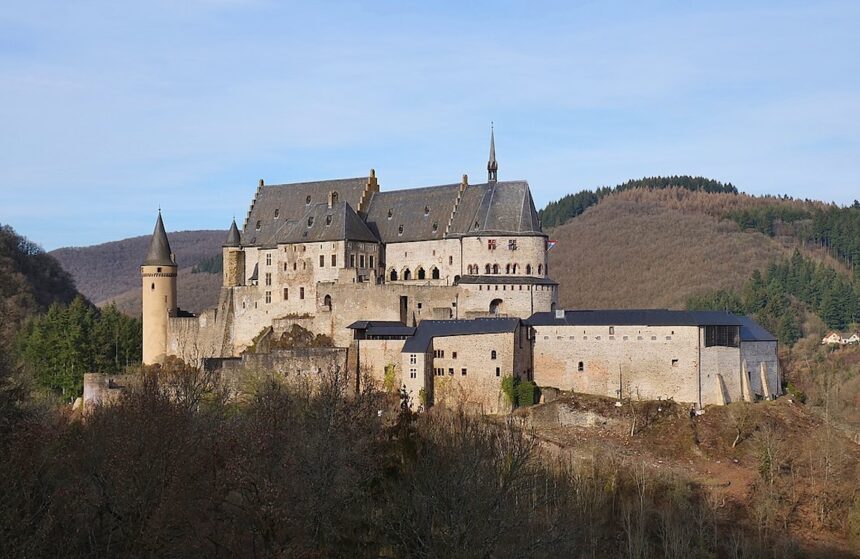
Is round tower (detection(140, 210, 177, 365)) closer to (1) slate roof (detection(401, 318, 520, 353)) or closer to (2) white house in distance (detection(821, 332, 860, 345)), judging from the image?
(1) slate roof (detection(401, 318, 520, 353))

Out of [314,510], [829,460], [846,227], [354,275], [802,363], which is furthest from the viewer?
[846,227]

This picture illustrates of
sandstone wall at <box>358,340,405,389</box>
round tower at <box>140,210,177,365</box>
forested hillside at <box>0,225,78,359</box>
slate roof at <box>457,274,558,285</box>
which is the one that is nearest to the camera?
sandstone wall at <box>358,340,405,389</box>

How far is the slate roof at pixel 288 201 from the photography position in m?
74.7

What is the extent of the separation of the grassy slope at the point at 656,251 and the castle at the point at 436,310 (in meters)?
52.4

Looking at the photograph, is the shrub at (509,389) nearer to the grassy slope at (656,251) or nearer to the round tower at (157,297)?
the round tower at (157,297)

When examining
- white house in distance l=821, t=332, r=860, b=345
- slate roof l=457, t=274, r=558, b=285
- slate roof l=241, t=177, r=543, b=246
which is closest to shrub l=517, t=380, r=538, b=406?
slate roof l=457, t=274, r=558, b=285

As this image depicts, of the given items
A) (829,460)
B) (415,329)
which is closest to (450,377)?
(415,329)

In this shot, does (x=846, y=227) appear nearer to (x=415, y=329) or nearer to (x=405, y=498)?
(x=415, y=329)

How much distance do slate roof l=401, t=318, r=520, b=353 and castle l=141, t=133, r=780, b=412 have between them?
0.08 metres

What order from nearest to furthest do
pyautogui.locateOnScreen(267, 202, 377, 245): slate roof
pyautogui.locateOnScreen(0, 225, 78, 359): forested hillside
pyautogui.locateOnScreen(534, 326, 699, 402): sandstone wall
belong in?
pyautogui.locateOnScreen(534, 326, 699, 402): sandstone wall, pyautogui.locateOnScreen(267, 202, 377, 245): slate roof, pyautogui.locateOnScreen(0, 225, 78, 359): forested hillside

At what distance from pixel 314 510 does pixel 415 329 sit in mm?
27651

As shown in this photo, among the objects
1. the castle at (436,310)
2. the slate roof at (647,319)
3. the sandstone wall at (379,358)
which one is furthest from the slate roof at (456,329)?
the slate roof at (647,319)

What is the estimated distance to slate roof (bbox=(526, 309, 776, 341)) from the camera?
58531mm

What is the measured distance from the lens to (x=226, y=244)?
75.9 m
